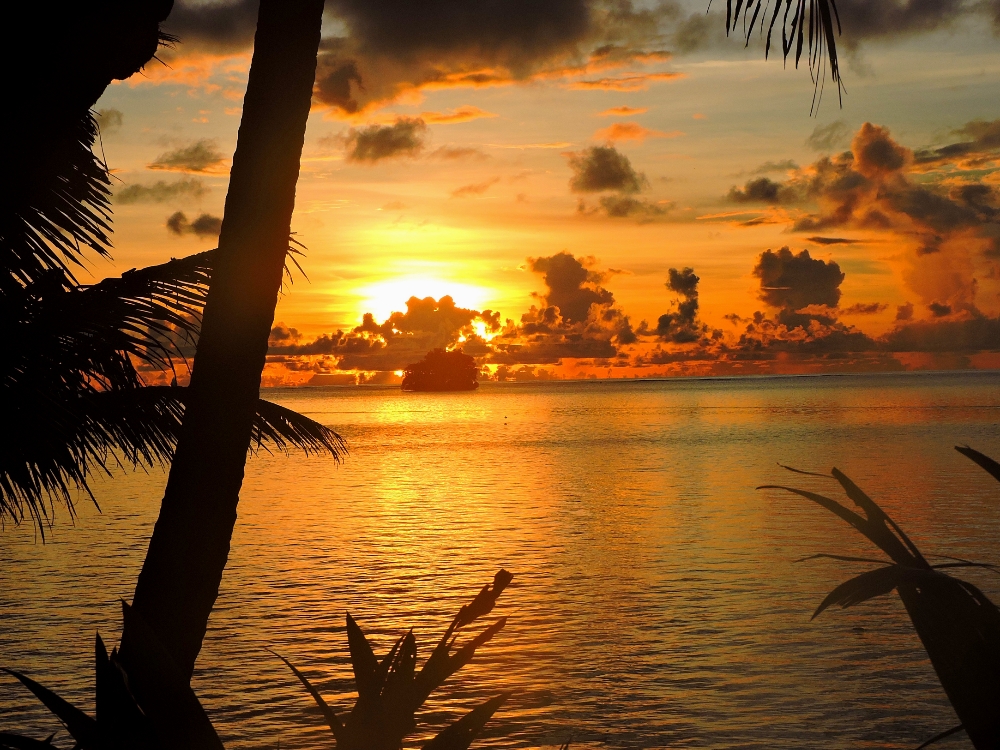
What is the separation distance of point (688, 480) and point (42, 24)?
42245 millimetres

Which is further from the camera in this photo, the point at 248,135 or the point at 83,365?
the point at 83,365

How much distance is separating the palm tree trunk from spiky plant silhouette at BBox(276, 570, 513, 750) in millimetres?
2127

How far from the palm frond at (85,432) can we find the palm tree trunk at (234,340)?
135 cm

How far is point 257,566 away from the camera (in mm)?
23078

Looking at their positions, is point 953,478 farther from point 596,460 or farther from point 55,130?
point 55,130

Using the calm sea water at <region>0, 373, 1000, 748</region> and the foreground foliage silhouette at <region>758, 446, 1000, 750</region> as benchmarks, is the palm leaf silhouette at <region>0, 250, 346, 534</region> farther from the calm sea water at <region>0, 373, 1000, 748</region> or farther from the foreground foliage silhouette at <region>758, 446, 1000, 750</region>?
the foreground foliage silhouette at <region>758, 446, 1000, 750</region>

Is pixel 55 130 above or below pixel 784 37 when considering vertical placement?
below

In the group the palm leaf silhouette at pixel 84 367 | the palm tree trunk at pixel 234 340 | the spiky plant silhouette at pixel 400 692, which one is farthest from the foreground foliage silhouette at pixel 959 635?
the palm leaf silhouette at pixel 84 367

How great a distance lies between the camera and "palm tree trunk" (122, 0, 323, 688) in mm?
3643

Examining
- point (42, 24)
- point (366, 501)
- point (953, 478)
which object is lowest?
point (366, 501)

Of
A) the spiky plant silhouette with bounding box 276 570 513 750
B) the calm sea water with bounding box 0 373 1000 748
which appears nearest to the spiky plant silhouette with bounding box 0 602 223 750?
the spiky plant silhouette with bounding box 276 570 513 750

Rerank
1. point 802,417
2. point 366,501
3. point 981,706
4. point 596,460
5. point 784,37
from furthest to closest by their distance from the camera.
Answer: point 802,417
point 596,460
point 366,501
point 784,37
point 981,706

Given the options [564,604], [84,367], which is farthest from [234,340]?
→ [564,604]

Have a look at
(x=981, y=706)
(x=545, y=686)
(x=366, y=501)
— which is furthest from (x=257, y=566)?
(x=981, y=706)
